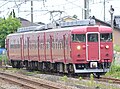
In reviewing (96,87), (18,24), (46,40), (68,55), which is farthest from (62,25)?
(18,24)

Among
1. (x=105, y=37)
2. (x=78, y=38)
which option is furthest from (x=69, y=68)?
(x=105, y=37)

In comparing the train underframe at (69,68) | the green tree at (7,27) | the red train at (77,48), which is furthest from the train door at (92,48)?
the green tree at (7,27)

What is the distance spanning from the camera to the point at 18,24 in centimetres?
5516

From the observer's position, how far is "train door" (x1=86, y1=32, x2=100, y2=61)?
20434 millimetres

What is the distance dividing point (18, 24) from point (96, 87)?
40781 millimetres

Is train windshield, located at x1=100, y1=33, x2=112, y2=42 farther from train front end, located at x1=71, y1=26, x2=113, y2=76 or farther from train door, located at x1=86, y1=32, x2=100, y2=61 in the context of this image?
train door, located at x1=86, y1=32, x2=100, y2=61

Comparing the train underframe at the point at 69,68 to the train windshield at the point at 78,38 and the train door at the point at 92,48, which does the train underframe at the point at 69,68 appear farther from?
the train windshield at the point at 78,38

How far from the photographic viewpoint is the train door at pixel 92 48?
20434 mm

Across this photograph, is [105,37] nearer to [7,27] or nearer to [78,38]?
[78,38]

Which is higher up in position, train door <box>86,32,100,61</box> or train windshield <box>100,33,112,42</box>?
train windshield <box>100,33,112,42</box>

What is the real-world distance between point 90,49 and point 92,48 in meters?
0.11

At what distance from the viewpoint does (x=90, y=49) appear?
20484 millimetres

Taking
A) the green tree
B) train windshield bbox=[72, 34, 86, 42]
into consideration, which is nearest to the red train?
train windshield bbox=[72, 34, 86, 42]

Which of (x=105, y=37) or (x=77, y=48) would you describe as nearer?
(x=77, y=48)
